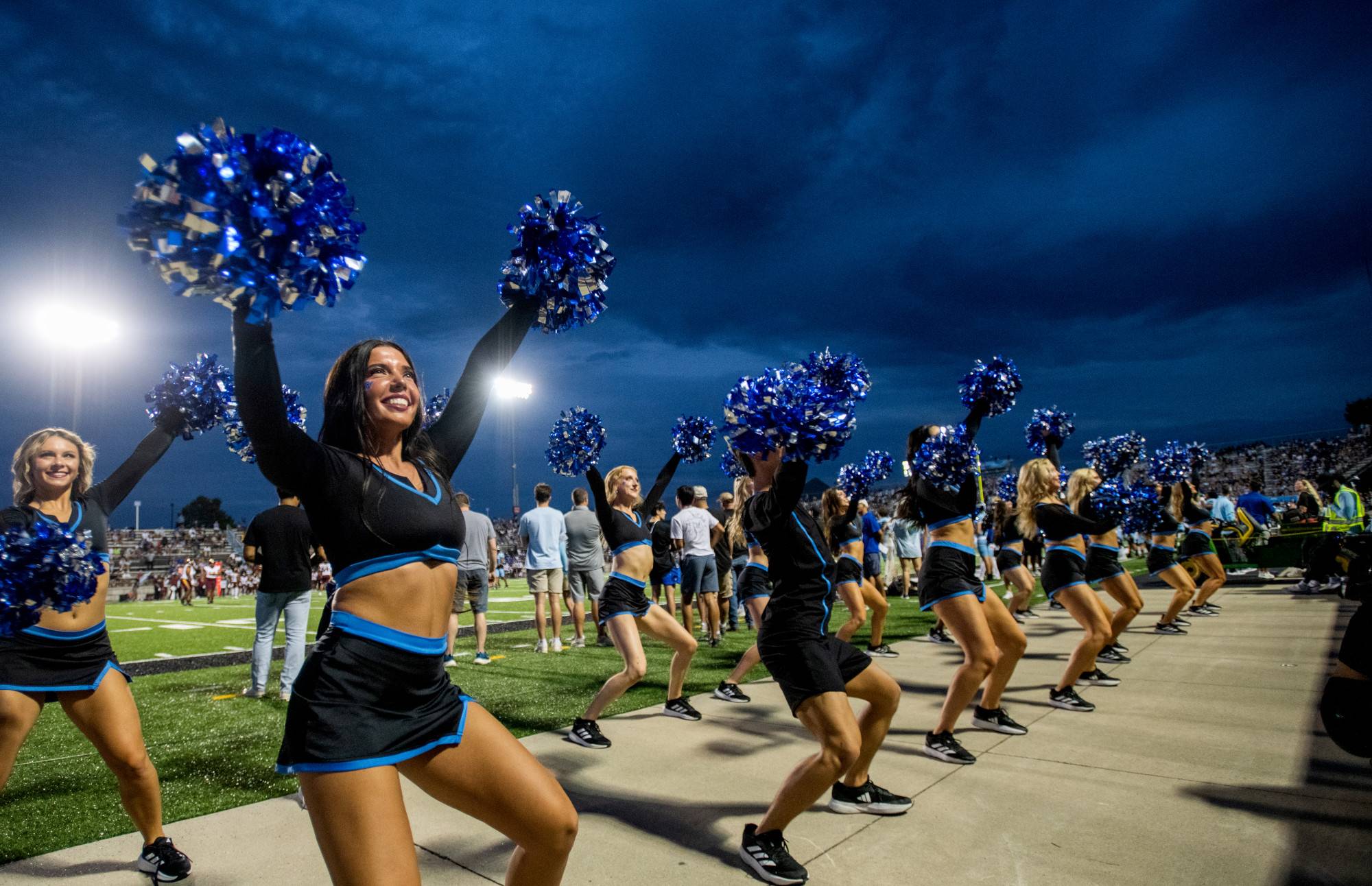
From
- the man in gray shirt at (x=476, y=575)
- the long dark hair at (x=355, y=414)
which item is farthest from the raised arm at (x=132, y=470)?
the man in gray shirt at (x=476, y=575)

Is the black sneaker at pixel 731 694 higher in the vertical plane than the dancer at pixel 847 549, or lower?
lower

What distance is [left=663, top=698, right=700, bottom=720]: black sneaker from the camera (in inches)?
222

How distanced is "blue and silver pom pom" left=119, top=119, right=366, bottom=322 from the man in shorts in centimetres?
798

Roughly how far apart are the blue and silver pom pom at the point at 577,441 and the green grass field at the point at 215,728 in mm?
2078

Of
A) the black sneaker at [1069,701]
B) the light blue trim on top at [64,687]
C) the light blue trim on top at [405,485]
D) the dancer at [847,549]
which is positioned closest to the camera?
the light blue trim on top at [405,485]

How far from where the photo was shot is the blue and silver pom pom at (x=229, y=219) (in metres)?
1.49

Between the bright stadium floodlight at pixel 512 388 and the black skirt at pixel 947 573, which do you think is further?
the bright stadium floodlight at pixel 512 388

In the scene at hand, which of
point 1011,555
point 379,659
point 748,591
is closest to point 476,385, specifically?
point 379,659

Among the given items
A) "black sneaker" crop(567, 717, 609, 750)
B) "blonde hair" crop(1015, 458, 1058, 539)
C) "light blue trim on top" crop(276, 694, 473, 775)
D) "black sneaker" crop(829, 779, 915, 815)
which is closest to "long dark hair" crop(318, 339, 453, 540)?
"light blue trim on top" crop(276, 694, 473, 775)

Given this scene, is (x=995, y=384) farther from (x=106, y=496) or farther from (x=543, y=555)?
(x=543, y=555)

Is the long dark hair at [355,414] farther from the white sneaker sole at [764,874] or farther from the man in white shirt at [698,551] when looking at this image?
the man in white shirt at [698,551]

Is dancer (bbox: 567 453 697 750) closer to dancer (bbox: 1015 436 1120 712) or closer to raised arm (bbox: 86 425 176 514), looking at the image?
raised arm (bbox: 86 425 176 514)

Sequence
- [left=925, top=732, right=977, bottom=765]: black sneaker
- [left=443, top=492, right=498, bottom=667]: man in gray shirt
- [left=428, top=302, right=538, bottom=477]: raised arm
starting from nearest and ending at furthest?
[left=428, top=302, right=538, bottom=477]: raised arm
[left=925, top=732, right=977, bottom=765]: black sneaker
[left=443, top=492, right=498, bottom=667]: man in gray shirt

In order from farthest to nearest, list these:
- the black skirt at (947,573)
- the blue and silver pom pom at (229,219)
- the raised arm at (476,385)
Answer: the black skirt at (947,573) → the raised arm at (476,385) → the blue and silver pom pom at (229,219)
